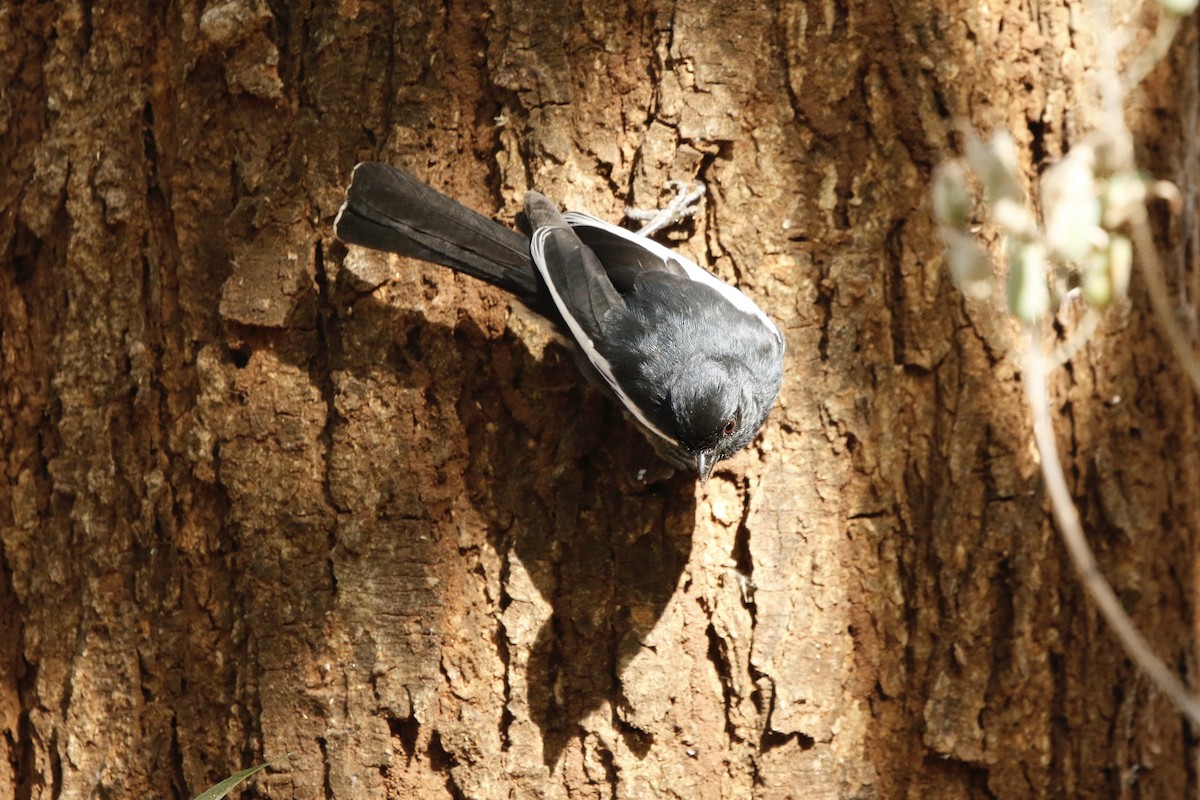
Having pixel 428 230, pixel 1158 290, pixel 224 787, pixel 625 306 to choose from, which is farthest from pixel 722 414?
Answer: pixel 224 787

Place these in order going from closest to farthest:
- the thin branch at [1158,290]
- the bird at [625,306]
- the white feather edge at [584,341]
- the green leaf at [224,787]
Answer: the green leaf at [224,787]
the thin branch at [1158,290]
the bird at [625,306]
the white feather edge at [584,341]

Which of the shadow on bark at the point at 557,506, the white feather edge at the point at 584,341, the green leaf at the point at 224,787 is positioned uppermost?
the white feather edge at the point at 584,341

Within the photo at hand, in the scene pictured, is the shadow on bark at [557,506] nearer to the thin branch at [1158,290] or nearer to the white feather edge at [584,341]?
the white feather edge at [584,341]

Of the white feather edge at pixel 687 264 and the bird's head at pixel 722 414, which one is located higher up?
the white feather edge at pixel 687 264

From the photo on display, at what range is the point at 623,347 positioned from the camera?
3248mm

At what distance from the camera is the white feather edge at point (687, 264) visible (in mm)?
3023

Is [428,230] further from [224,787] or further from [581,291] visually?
[224,787]

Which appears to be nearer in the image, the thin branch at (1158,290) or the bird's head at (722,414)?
the thin branch at (1158,290)

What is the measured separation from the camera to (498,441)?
2.98m

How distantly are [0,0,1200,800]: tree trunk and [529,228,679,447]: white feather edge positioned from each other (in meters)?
0.08

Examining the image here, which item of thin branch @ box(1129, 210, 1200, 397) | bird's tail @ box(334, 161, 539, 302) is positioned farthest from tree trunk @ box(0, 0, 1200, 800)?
thin branch @ box(1129, 210, 1200, 397)

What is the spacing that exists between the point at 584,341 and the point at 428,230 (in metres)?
0.55

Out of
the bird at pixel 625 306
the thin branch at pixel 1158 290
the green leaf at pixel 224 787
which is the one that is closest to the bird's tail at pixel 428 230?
the bird at pixel 625 306

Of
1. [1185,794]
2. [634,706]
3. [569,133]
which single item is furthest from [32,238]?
[1185,794]
